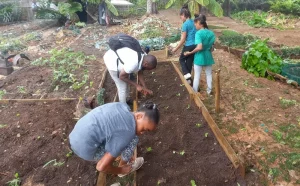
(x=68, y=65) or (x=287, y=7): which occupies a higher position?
(x=287, y=7)

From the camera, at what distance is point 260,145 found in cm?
405

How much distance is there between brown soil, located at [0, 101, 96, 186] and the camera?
143 inches

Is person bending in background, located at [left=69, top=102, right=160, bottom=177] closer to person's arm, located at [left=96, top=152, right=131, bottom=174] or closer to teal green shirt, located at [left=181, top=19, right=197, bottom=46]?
person's arm, located at [left=96, top=152, right=131, bottom=174]

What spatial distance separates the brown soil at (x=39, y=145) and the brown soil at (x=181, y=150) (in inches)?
31.7

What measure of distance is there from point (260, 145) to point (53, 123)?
3289 mm

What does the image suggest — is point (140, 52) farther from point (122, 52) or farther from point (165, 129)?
point (165, 129)

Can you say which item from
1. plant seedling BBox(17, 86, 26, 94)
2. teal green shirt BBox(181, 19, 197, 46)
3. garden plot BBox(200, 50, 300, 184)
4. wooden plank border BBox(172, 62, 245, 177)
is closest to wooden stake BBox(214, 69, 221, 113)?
garden plot BBox(200, 50, 300, 184)

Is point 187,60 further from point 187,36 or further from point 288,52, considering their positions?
point 288,52

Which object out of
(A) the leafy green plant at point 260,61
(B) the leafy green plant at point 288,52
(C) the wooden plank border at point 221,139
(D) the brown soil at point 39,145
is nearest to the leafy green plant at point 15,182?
(D) the brown soil at point 39,145

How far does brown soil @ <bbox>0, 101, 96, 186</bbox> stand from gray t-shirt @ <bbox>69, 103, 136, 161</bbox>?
95cm

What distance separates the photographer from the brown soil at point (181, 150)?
347cm

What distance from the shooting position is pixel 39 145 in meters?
4.26

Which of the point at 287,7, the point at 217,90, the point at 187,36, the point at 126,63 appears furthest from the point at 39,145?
the point at 287,7

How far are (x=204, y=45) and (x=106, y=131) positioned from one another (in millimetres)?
3022
